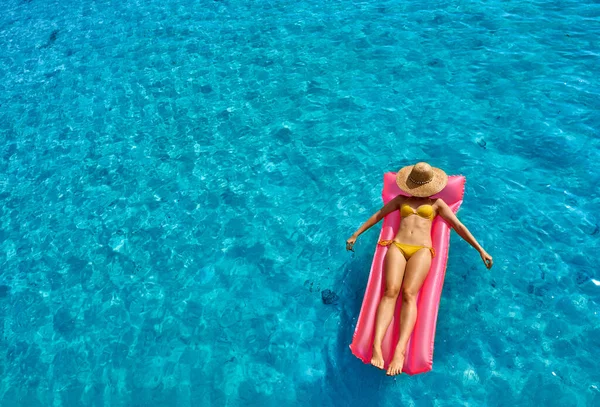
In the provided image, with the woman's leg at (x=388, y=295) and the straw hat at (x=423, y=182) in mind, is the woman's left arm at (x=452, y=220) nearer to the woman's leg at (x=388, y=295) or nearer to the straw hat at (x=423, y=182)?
the straw hat at (x=423, y=182)

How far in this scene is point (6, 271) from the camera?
6.18 m

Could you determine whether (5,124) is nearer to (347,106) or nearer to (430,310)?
(347,106)

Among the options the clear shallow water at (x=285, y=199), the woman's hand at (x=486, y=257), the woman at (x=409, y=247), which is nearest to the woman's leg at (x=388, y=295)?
the woman at (x=409, y=247)

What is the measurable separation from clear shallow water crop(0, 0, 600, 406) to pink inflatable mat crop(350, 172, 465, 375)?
1.69 feet

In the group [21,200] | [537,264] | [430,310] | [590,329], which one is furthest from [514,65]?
[21,200]

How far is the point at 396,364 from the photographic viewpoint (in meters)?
3.96

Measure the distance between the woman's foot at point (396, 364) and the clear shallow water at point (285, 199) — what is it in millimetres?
588

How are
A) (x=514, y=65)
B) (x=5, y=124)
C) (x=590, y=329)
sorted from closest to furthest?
1. (x=590, y=329)
2. (x=514, y=65)
3. (x=5, y=124)

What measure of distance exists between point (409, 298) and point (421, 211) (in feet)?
3.23

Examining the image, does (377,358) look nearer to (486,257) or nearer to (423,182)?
(486,257)

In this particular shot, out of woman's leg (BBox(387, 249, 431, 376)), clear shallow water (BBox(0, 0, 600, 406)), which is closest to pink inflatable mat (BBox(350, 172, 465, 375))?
woman's leg (BBox(387, 249, 431, 376))

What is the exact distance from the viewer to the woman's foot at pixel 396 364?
393 centimetres

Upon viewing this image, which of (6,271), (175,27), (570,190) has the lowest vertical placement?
(6,271)

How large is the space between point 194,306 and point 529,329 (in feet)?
11.3
